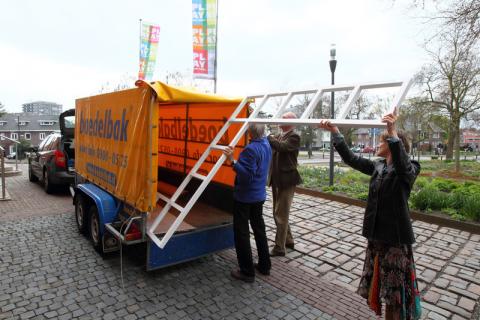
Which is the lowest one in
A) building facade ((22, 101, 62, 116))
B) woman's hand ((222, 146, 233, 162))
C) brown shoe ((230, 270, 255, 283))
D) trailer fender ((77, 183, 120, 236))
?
brown shoe ((230, 270, 255, 283))

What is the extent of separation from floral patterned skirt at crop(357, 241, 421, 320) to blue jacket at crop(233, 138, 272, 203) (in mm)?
1569

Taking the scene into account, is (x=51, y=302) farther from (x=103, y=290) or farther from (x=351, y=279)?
(x=351, y=279)

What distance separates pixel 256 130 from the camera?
381cm

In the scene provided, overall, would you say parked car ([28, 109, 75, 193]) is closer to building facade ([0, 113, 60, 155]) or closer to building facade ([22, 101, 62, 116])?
building facade ([0, 113, 60, 155])

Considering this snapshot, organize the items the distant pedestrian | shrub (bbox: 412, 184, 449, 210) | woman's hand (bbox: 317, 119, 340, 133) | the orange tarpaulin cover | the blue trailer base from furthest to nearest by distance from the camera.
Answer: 1. shrub (bbox: 412, 184, 449, 210)
2. the distant pedestrian
3. the blue trailer base
4. the orange tarpaulin cover
5. woman's hand (bbox: 317, 119, 340, 133)

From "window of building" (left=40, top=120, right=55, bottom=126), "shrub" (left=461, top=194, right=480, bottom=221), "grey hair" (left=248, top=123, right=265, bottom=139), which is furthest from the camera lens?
"window of building" (left=40, top=120, right=55, bottom=126)

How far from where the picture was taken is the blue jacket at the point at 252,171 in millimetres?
3715

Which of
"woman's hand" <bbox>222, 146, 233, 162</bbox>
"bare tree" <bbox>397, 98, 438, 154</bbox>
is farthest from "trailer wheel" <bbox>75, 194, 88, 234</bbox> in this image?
"bare tree" <bbox>397, 98, 438, 154</bbox>

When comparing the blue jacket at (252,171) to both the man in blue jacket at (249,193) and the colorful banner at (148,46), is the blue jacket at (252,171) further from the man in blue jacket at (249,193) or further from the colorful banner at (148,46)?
the colorful banner at (148,46)

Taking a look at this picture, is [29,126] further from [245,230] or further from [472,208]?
[472,208]

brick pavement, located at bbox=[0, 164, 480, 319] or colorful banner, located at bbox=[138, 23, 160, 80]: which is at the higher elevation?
colorful banner, located at bbox=[138, 23, 160, 80]

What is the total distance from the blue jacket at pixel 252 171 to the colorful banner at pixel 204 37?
28.5 feet

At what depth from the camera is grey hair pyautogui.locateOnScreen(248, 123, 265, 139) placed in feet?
12.5

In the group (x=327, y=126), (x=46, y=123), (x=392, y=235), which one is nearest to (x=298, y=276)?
(x=392, y=235)
